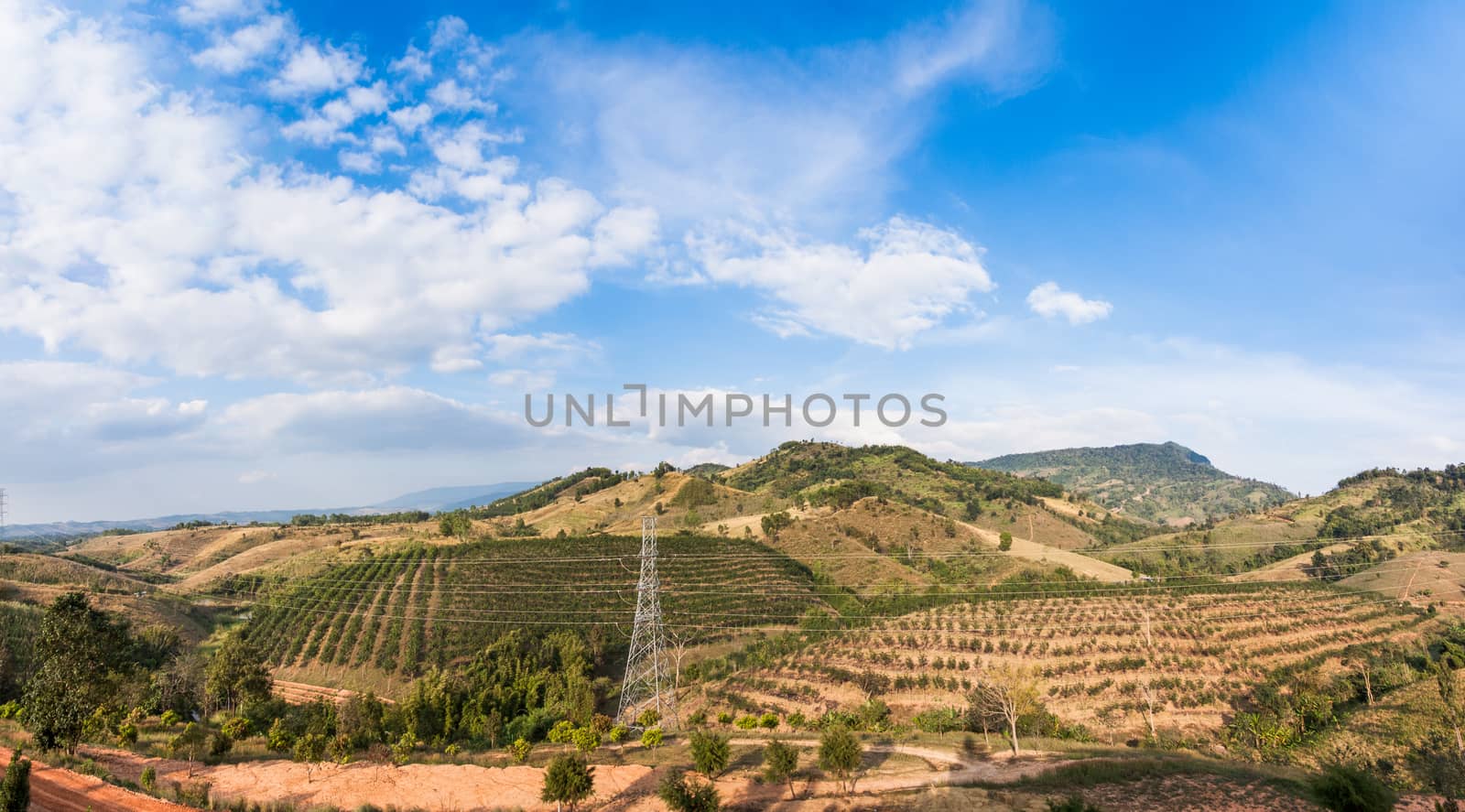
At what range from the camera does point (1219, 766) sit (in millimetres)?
29906

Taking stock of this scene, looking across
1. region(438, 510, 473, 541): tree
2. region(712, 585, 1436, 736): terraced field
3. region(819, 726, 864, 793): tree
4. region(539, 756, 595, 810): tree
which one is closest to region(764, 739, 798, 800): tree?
region(819, 726, 864, 793): tree

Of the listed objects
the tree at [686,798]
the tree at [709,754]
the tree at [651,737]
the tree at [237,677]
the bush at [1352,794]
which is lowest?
the tree at [237,677]

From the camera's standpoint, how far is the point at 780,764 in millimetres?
27031

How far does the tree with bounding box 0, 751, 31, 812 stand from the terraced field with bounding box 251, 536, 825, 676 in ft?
140

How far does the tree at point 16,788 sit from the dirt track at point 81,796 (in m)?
3.31

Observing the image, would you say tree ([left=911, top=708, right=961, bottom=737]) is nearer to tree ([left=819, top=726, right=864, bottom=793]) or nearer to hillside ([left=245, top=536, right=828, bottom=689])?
tree ([left=819, top=726, right=864, bottom=793])

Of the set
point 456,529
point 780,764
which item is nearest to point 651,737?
point 780,764

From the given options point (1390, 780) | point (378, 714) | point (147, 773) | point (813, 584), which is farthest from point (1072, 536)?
point (147, 773)

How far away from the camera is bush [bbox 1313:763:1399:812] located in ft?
68.1

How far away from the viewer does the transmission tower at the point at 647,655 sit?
147 ft

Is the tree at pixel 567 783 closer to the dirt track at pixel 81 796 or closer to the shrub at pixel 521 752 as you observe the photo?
the shrub at pixel 521 752

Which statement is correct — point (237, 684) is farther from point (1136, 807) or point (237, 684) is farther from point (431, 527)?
point (431, 527)

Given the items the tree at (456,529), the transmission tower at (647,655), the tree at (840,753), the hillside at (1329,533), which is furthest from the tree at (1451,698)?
the tree at (456,529)

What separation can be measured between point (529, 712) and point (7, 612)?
2399 inches
